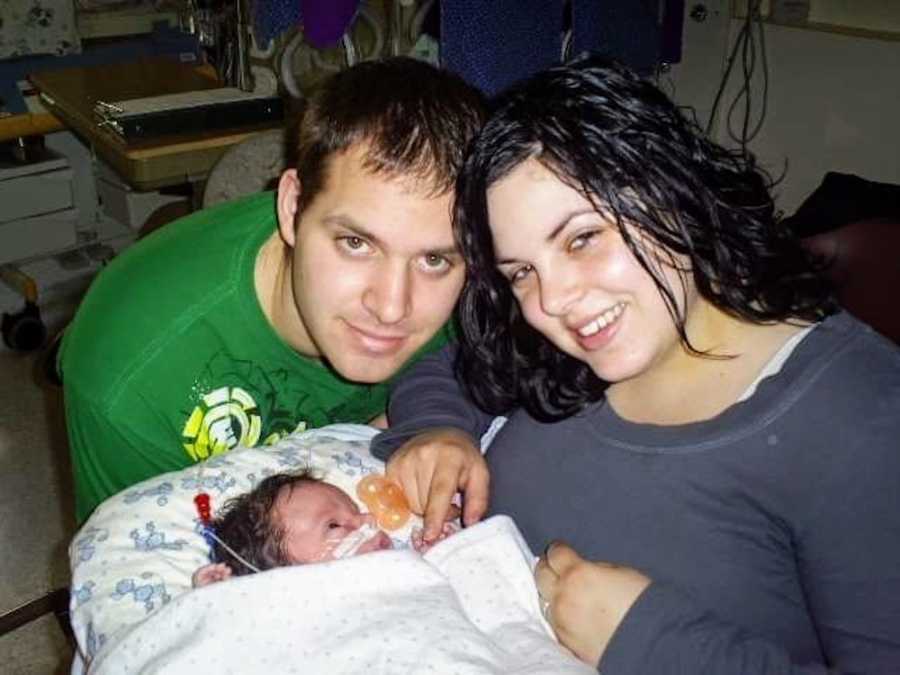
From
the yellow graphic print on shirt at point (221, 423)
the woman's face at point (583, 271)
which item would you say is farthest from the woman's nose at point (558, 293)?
the yellow graphic print on shirt at point (221, 423)

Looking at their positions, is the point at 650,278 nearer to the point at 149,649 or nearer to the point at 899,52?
the point at 149,649

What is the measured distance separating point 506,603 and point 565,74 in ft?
1.90

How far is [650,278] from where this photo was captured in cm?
93

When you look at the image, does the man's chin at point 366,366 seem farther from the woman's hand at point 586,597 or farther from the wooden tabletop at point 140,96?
the wooden tabletop at point 140,96

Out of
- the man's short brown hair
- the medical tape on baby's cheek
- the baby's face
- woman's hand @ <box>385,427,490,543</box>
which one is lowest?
the medical tape on baby's cheek

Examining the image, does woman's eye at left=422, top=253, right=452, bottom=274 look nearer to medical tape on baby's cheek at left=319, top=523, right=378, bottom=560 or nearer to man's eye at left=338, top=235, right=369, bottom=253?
man's eye at left=338, top=235, right=369, bottom=253

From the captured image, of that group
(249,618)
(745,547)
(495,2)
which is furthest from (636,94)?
(495,2)

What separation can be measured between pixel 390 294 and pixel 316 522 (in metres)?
0.30

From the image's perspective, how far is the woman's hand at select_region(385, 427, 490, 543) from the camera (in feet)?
3.73

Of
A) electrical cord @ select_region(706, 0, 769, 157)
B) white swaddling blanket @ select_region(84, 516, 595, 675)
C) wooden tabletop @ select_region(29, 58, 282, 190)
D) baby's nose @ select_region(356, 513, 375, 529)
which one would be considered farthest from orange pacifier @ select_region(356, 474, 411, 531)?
electrical cord @ select_region(706, 0, 769, 157)

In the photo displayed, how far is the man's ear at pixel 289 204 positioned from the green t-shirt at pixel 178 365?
0.08 m

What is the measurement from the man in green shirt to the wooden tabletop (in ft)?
3.29

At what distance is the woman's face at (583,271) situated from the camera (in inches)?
36.3

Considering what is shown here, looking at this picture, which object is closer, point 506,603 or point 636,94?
point 636,94
